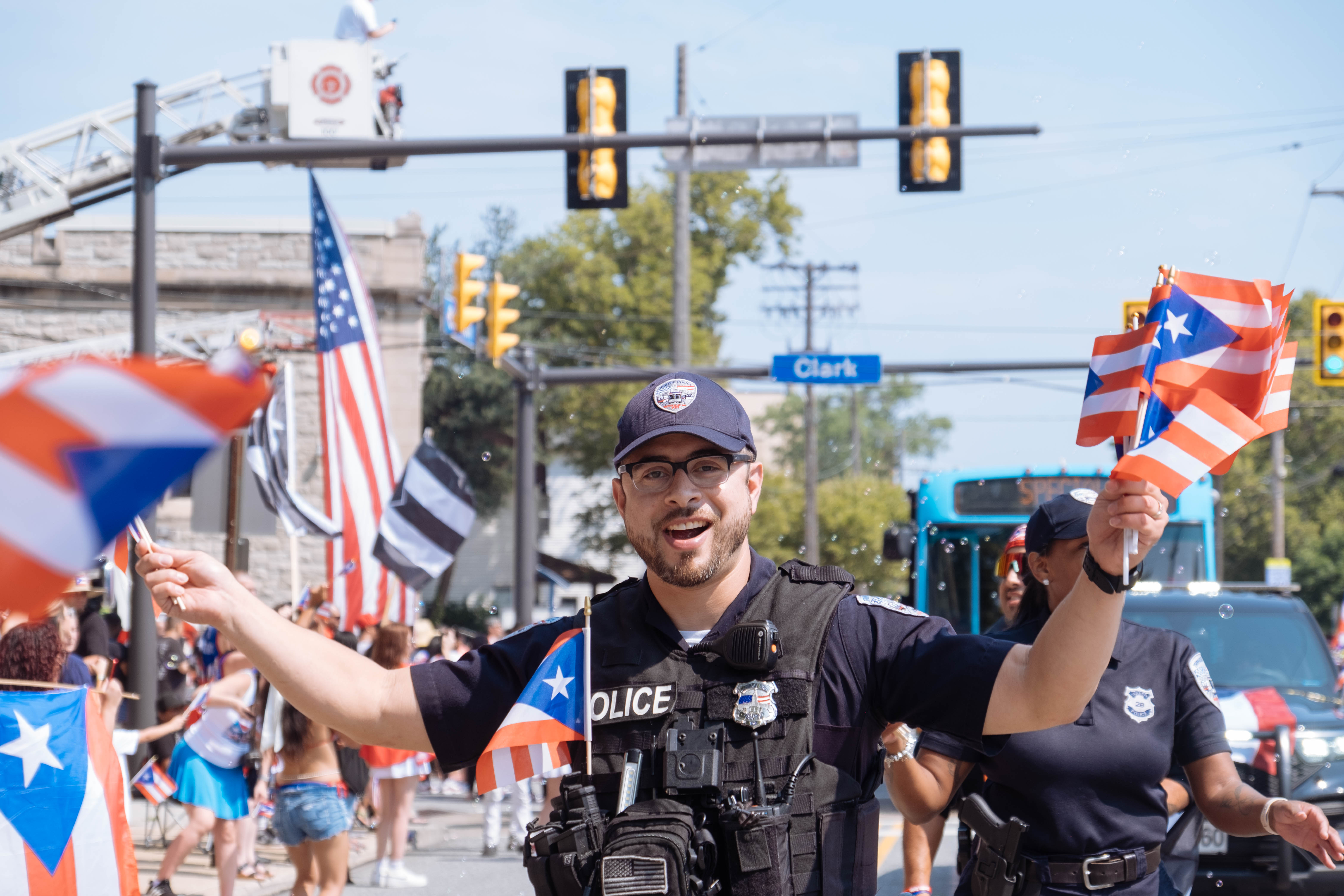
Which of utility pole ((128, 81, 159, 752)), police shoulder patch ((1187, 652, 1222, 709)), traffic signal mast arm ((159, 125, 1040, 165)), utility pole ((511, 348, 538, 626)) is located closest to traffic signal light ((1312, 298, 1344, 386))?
traffic signal mast arm ((159, 125, 1040, 165))

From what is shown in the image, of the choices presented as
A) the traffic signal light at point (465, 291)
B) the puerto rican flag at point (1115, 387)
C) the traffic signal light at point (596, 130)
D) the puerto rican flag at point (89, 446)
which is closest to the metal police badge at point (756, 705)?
the puerto rican flag at point (1115, 387)

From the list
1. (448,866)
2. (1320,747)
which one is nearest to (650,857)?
(1320,747)

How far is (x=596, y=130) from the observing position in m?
11.2

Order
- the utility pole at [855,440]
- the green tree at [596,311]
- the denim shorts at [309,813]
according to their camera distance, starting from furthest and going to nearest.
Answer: the utility pole at [855,440]
the green tree at [596,311]
the denim shorts at [309,813]

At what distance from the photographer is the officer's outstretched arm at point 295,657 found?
272cm

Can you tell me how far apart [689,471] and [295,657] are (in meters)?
0.89

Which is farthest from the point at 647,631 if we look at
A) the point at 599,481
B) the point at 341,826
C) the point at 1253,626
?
the point at 599,481

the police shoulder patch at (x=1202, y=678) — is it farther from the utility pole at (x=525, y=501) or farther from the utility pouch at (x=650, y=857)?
the utility pole at (x=525, y=501)

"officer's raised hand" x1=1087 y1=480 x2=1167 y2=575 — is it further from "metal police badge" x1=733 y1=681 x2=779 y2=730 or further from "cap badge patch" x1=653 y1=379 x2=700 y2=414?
"cap badge patch" x1=653 y1=379 x2=700 y2=414

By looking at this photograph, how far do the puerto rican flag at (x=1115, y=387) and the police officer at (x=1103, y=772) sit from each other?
1.02 m

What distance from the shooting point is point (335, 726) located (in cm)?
286

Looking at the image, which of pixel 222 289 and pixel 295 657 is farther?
pixel 222 289

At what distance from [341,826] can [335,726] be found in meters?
5.06

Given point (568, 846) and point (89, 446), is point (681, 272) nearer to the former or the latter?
point (568, 846)
